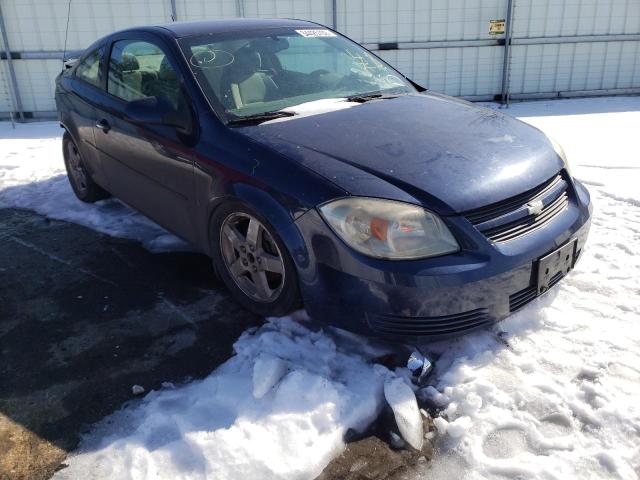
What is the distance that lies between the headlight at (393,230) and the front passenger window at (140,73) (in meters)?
1.34

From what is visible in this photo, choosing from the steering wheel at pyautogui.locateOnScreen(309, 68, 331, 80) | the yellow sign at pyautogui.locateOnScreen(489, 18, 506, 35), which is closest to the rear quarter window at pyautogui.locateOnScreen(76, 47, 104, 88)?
the steering wheel at pyautogui.locateOnScreen(309, 68, 331, 80)

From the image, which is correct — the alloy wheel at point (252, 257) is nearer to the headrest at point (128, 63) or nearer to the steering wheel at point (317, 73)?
the steering wheel at point (317, 73)

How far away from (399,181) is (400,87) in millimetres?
1444

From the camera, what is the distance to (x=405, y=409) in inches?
88.7

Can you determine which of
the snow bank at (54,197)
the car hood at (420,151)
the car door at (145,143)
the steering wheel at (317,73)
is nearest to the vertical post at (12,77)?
the snow bank at (54,197)

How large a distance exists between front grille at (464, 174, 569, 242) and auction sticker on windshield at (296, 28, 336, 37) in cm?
188

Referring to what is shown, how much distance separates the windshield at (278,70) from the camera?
308cm

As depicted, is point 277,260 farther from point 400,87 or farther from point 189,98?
point 400,87

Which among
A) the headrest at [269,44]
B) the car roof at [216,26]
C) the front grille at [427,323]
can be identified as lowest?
the front grille at [427,323]

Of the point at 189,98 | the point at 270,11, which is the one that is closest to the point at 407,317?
the point at 189,98

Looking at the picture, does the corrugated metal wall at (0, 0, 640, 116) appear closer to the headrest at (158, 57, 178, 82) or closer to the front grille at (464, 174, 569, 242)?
the headrest at (158, 57, 178, 82)

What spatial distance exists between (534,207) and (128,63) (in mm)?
2749

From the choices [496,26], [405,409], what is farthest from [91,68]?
[496,26]

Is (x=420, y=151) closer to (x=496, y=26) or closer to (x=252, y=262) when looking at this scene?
(x=252, y=262)
